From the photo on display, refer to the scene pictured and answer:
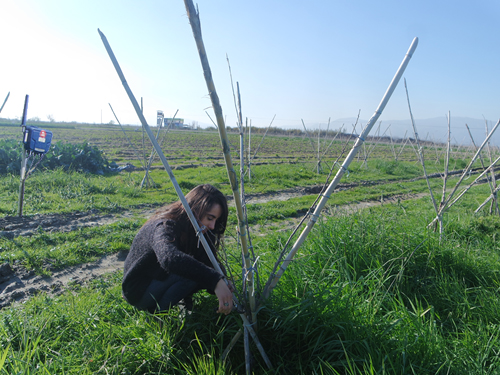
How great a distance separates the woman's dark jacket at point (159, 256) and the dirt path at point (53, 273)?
5.12 ft

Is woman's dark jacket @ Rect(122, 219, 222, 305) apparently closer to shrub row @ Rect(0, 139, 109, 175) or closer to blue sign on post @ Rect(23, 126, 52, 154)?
blue sign on post @ Rect(23, 126, 52, 154)

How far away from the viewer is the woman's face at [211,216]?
2.05 meters

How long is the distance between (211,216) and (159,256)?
492 millimetres

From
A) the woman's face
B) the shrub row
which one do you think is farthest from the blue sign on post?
the woman's face

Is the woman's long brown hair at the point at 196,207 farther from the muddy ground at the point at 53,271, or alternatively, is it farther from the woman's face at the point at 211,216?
the muddy ground at the point at 53,271

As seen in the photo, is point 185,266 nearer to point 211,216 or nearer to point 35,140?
point 211,216

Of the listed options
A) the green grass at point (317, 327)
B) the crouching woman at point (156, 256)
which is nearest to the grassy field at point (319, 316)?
the green grass at point (317, 327)

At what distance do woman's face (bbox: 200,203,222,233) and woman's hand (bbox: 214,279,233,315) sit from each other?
1.84 feet

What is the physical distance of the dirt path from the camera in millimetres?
3041

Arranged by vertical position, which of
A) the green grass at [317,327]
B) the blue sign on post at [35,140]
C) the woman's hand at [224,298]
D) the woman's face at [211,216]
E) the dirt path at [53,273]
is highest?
the blue sign on post at [35,140]

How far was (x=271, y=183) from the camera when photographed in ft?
30.0

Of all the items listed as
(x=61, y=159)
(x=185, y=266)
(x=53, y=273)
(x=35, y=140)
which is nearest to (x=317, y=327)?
(x=185, y=266)

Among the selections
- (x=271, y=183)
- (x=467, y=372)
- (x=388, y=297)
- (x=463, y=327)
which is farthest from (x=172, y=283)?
(x=271, y=183)

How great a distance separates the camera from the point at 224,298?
1534 millimetres
